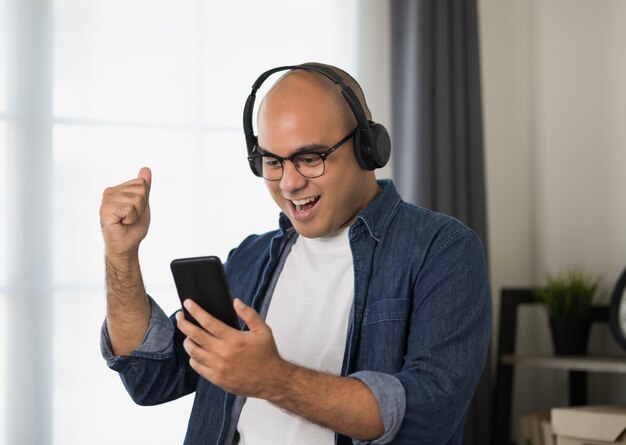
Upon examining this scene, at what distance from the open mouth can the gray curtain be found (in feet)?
4.69

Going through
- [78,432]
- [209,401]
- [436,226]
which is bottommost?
[78,432]

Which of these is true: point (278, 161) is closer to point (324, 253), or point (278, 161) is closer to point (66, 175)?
point (324, 253)

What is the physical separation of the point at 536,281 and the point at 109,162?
1.63 meters

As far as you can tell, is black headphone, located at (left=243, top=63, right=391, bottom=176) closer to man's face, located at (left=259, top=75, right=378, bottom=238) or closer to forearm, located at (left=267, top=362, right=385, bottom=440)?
man's face, located at (left=259, top=75, right=378, bottom=238)

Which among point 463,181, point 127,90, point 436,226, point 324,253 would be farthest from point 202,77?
point 436,226

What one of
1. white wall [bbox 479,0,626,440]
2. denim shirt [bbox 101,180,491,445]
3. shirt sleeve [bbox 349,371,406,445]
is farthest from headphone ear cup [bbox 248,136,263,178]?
white wall [bbox 479,0,626,440]

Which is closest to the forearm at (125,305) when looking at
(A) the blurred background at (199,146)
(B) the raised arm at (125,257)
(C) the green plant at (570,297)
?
(B) the raised arm at (125,257)

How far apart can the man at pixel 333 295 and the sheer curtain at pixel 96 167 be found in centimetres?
87

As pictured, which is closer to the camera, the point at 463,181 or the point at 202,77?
the point at 202,77

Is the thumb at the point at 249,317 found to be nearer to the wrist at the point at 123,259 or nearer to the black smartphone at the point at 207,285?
the black smartphone at the point at 207,285

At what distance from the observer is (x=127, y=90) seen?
8.18 feet

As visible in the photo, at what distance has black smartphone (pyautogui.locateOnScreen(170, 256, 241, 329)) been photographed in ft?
3.99

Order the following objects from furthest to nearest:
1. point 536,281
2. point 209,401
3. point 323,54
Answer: point 536,281 → point 323,54 → point 209,401

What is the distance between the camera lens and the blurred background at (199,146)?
2.34 meters
